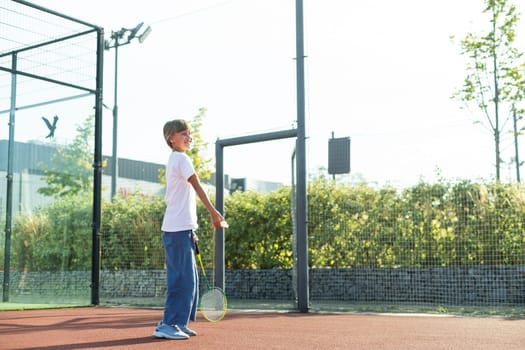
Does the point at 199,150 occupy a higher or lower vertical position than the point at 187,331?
higher

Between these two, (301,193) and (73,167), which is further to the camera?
(73,167)

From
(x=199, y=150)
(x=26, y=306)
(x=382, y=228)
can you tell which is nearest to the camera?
(x=26, y=306)

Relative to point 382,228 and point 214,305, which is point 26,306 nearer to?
point 214,305

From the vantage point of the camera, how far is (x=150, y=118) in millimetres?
17844

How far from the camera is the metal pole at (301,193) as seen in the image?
25.5ft

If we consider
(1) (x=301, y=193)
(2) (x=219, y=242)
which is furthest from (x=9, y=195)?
(1) (x=301, y=193)

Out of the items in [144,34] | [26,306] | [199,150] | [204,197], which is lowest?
[26,306]

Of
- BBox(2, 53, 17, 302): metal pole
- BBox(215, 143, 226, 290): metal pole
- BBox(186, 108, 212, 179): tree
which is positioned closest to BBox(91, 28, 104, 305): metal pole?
BBox(2, 53, 17, 302): metal pole

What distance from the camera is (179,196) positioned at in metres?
4.85

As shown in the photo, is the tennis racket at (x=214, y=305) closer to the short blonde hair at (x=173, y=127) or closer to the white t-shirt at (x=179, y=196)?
Answer: the white t-shirt at (x=179, y=196)

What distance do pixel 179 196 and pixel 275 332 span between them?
4.66 feet

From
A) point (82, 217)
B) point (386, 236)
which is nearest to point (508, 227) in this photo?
point (386, 236)

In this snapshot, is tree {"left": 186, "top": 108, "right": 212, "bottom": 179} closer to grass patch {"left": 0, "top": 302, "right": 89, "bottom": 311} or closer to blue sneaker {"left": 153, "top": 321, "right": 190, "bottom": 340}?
grass patch {"left": 0, "top": 302, "right": 89, "bottom": 311}

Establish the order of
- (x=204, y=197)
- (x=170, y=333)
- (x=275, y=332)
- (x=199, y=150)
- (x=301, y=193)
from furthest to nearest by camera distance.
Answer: (x=199, y=150)
(x=301, y=193)
(x=275, y=332)
(x=204, y=197)
(x=170, y=333)
